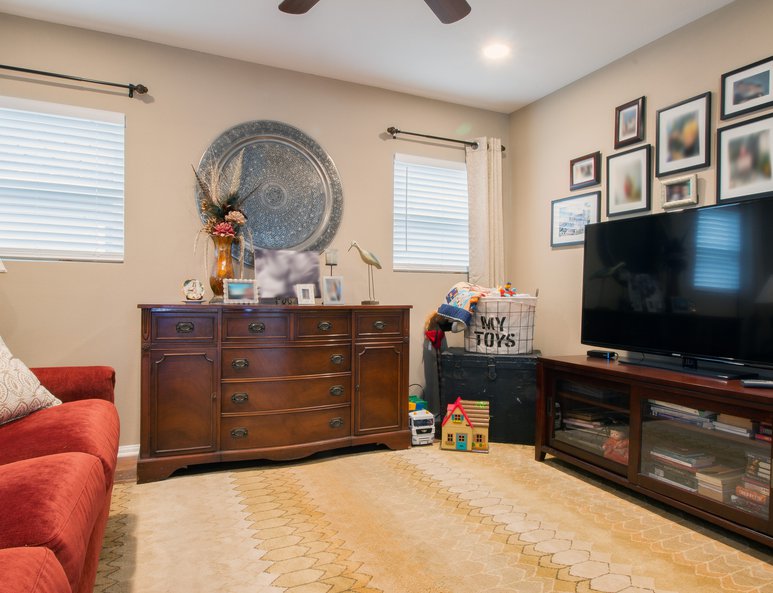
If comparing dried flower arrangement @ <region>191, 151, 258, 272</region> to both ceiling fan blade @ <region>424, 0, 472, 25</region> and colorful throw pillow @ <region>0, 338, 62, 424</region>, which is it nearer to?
colorful throw pillow @ <region>0, 338, 62, 424</region>

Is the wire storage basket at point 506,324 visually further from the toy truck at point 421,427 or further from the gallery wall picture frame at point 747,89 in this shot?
the gallery wall picture frame at point 747,89

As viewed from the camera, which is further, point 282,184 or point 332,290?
point 282,184

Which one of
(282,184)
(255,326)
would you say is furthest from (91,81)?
(255,326)

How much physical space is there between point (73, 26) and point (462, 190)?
2886 mm

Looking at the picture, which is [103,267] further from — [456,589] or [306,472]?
[456,589]

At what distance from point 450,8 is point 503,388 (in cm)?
233

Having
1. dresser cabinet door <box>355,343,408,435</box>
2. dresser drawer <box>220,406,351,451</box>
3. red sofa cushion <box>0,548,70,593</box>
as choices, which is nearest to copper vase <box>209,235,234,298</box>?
dresser drawer <box>220,406,351,451</box>

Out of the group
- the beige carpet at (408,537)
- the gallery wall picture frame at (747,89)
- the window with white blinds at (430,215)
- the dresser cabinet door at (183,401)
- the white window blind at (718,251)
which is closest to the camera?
the beige carpet at (408,537)

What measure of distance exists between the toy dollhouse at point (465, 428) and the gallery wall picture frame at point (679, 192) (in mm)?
1714

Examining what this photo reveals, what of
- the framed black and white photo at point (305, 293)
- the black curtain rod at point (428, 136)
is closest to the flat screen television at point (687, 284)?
the black curtain rod at point (428, 136)

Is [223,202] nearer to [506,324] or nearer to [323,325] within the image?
[323,325]

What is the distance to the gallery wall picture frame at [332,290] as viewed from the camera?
3.25m

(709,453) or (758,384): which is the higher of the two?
(758,384)

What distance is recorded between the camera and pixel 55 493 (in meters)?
1.16
